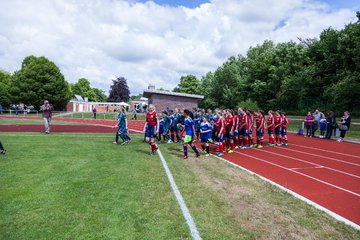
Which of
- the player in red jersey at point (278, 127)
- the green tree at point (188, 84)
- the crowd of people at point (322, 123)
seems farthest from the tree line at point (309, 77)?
the green tree at point (188, 84)

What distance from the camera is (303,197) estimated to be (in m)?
6.34

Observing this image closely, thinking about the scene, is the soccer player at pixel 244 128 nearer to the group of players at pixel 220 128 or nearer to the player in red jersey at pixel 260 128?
the group of players at pixel 220 128

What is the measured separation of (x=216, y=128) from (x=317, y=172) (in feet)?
17.6

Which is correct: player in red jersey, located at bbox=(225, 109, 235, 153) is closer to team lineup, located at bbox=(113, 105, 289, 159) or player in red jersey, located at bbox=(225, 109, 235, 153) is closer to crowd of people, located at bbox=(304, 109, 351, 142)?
team lineup, located at bbox=(113, 105, 289, 159)

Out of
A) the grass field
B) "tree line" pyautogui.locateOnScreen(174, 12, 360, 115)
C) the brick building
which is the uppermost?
"tree line" pyautogui.locateOnScreen(174, 12, 360, 115)

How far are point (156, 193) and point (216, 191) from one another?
54.1 inches

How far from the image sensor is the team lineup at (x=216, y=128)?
11.2m

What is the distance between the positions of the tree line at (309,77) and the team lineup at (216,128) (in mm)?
13724

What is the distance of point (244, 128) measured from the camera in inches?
563

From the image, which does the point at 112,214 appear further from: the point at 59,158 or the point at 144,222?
the point at 59,158

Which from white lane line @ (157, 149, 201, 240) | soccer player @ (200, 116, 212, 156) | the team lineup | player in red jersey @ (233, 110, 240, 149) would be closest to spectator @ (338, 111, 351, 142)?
the team lineup

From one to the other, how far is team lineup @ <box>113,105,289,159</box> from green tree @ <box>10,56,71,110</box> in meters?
43.3

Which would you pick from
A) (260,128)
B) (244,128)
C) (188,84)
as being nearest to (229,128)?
(244,128)

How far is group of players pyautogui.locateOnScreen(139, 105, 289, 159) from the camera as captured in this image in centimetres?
1122
